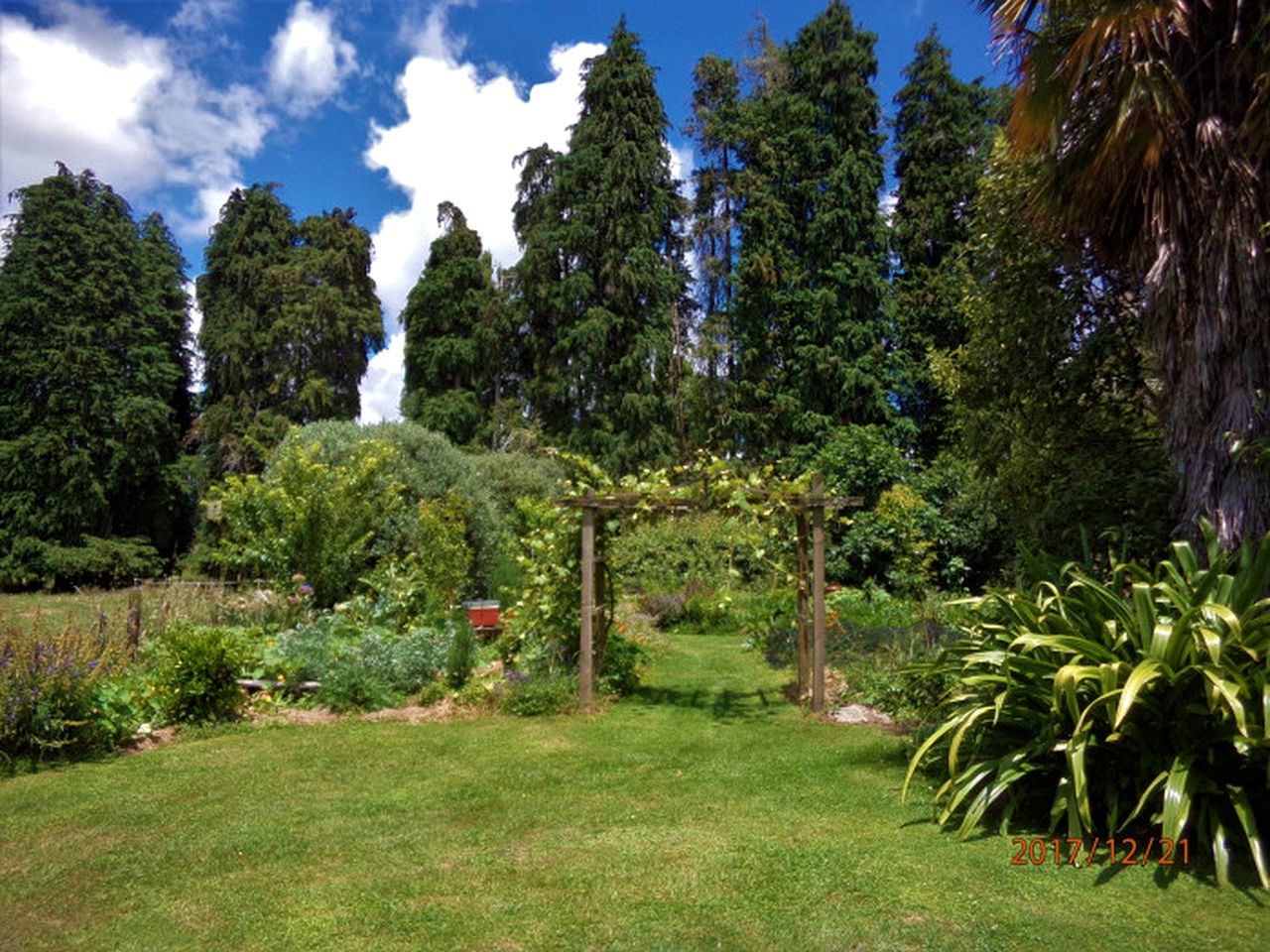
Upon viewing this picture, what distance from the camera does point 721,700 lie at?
297 inches

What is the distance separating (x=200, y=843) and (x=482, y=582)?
37.4 ft

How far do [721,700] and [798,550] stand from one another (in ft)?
5.02

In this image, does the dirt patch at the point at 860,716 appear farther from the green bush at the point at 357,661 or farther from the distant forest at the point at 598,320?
the distant forest at the point at 598,320

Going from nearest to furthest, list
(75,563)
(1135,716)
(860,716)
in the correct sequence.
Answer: (1135,716) < (860,716) < (75,563)

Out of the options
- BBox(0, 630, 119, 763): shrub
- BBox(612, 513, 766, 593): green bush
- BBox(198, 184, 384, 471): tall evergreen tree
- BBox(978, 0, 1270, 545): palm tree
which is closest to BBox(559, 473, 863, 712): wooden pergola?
BBox(978, 0, 1270, 545): palm tree

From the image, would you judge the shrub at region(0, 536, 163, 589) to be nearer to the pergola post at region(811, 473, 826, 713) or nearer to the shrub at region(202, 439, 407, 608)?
the shrub at region(202, 439, 407, 608)

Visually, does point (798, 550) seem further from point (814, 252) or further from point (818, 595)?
point (814, 252)

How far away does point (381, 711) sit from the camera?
7109 millimetres

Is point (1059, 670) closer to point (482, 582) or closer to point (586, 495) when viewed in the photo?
point (586, 495)

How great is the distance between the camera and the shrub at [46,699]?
5266 millimetres

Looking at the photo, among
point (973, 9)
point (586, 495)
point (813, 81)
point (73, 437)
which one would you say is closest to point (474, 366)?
point (73, 437)

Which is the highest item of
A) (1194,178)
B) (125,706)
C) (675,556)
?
(1194,178)

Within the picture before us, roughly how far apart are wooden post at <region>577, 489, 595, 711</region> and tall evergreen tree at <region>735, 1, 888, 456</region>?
14514 millimetres

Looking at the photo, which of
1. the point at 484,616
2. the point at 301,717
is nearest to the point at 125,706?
the point at 301,717
